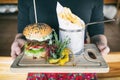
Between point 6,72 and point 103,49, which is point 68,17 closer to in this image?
point 103,49

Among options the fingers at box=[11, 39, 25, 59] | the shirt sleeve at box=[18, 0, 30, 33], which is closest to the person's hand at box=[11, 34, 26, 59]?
the fingers at box=[11, 39, 25, 59]

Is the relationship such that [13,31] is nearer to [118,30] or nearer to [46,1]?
[118,30]

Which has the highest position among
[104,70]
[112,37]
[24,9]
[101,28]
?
[24,9]

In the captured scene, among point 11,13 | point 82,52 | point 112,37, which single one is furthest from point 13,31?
point 82,52

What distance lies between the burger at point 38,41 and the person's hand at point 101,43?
0.90 feet

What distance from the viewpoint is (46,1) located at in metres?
1.30

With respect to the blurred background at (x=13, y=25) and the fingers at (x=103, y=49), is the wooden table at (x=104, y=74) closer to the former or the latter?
the fingers at (x=103, y=49)

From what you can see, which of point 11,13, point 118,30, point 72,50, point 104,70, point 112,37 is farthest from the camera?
point 11,13

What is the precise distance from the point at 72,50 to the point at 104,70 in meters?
0.19

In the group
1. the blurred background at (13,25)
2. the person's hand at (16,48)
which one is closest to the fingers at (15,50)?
the person's hand at (16,48)

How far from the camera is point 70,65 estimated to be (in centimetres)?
96

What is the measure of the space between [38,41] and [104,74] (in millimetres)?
612

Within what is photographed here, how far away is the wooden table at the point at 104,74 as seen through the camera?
1.44 m

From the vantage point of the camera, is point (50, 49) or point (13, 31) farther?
point (13, 31)
